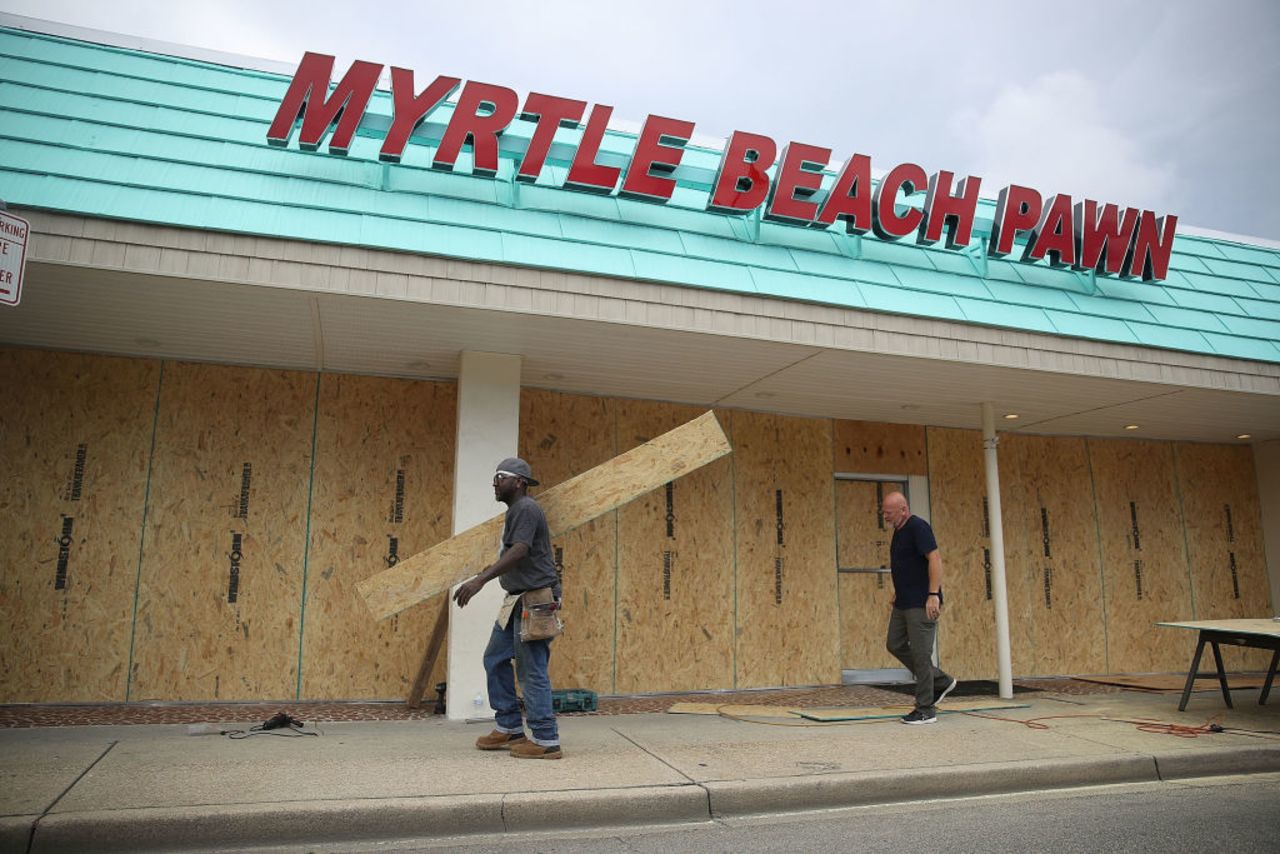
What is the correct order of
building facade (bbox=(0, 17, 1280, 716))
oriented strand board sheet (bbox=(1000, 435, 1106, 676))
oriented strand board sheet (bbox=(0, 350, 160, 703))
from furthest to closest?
1. oriented strand board sheet (bbox=(1000, 435, 1106, 676))
2. oriented strand board sheet (bbox=(0, 350, 160, 703))
3. building facade (bbox=(0, 17, 1280, 716))

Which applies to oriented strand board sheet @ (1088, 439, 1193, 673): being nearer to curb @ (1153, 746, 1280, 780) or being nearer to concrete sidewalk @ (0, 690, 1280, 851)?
concrete sidewalk @ (0, 690, 1280, 851)

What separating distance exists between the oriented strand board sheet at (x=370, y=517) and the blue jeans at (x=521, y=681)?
108 inches

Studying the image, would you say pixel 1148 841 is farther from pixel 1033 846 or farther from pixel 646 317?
pixel 646 317

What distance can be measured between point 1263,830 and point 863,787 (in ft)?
6.39

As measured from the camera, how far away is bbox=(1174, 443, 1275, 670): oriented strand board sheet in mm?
11648

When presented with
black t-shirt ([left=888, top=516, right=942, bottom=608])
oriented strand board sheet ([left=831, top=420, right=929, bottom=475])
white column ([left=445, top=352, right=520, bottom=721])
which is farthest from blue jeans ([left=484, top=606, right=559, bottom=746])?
oriented strand board sheet ([left=831, top=420, right=929, bottom=475])

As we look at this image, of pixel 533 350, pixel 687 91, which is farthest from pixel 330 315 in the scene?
pixel 687 91

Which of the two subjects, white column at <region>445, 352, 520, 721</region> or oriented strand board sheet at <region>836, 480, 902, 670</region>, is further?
oriented strand board sheet at <region>836, 480, 902, 670</region>

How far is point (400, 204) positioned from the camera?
660cm

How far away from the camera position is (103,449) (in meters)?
7.55

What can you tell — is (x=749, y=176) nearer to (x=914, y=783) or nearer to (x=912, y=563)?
(x=912, y=563)

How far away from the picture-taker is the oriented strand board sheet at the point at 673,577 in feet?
28.9

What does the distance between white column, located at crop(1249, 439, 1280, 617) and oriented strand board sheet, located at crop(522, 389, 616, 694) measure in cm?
967

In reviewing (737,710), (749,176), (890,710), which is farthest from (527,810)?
(749,176)
